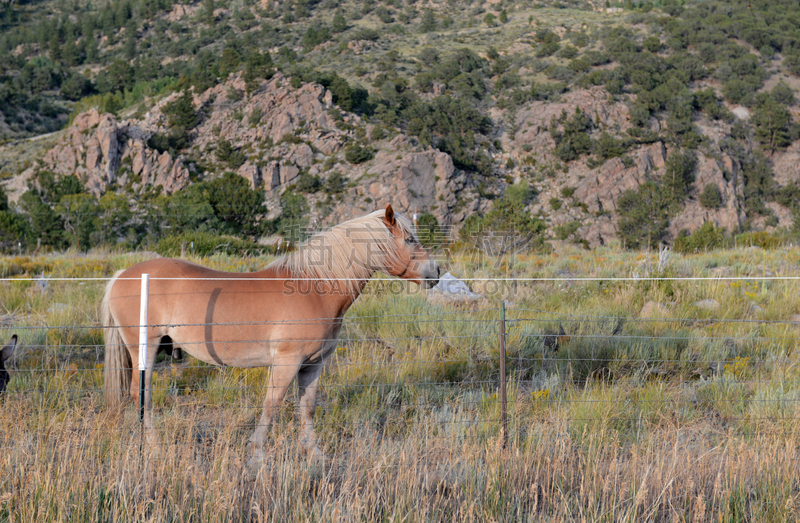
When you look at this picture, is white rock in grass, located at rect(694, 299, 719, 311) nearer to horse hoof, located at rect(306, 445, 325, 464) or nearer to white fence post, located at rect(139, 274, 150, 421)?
horse hoof, located at rect(306, 445, 325, 464)

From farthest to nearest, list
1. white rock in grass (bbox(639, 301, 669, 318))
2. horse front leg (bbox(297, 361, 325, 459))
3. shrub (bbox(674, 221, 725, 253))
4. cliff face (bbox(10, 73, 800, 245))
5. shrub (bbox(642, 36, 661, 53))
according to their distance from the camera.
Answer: shrub (bbox(642, 36, 661, 53)) → cliff face (bbox(10, 73, 800, 245)) → shrub (bbox(674, 221, 725, 253)) → white rock in grass (bbox(639, 301, 669, 318)) → horse front leg (bbox(297, 361, 325, 459))

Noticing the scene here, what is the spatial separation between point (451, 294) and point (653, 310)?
2.99 meters

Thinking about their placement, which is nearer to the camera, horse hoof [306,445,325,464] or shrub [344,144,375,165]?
horse hoof [306,445,325,464]

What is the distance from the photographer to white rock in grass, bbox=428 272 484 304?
8.05m

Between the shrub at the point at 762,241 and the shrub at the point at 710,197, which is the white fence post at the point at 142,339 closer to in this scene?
the shrub at the point at 762,241

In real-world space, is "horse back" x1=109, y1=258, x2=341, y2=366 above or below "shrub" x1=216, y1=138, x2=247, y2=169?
below

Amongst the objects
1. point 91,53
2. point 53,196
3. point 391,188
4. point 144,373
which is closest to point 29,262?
point 144,373

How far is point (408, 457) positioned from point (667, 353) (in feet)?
13.4

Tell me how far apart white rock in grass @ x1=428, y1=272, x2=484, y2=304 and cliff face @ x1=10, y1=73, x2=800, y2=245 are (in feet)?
90.9

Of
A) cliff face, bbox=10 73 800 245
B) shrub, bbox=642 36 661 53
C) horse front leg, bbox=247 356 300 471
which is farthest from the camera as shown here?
shrub, bbox=642 36 661 53

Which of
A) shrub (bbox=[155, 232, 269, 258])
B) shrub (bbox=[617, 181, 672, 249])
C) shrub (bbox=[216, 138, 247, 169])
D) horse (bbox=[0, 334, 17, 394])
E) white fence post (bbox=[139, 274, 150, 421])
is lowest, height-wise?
shrub (bbox=[617, 181, 672, 249])

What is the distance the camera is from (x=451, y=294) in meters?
8.17

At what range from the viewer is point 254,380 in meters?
5.31

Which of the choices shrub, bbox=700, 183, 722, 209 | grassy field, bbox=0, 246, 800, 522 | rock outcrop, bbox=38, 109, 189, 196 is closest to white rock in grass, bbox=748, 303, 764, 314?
grassy field, bbox=0, 246, 800, 522
